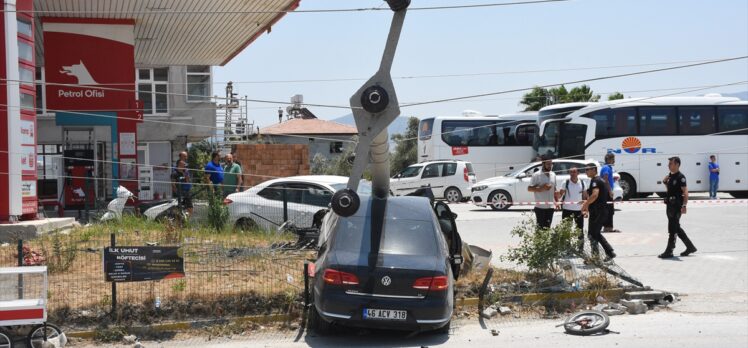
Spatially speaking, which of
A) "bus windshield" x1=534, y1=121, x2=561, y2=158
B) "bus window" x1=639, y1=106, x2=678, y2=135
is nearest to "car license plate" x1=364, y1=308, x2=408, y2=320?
"bus windshield" x1=534, y1=121, x2=561, y2=158

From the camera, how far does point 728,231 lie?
757 inches

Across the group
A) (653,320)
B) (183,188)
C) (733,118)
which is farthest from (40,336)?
(733,118)

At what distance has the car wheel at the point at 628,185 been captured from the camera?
102ft

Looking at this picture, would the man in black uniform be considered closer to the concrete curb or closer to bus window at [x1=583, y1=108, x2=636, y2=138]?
the concrete curb

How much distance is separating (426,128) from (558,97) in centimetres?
1666

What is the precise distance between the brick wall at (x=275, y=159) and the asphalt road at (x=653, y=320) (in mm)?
12393

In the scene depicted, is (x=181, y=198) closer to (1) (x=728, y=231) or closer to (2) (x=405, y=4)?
(2) (x=405, y=4)

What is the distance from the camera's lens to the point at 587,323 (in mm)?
9977

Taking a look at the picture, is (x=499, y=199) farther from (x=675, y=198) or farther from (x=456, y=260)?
(x=456, y=260)

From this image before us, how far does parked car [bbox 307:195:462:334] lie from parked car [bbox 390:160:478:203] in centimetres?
2237

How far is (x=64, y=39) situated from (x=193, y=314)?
1400 cm

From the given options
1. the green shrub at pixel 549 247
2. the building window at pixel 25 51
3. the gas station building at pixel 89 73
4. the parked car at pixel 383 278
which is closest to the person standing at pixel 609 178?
the green shrub at pixel 549 247

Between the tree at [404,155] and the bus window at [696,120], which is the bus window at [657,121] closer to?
the bus window at [696,120]

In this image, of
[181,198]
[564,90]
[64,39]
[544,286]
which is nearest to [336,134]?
[564,90]
